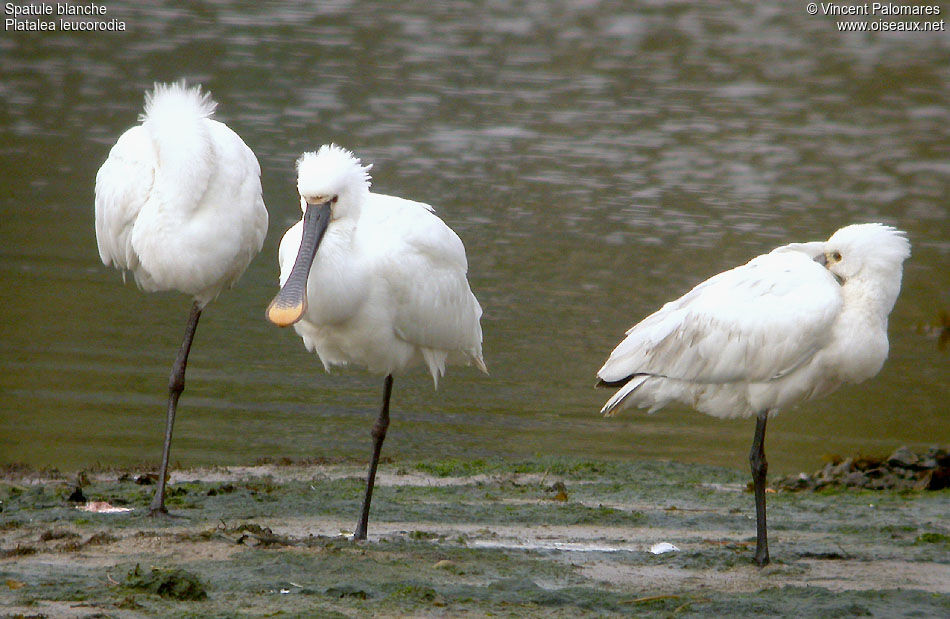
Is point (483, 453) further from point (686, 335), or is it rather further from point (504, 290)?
point (504, 290)

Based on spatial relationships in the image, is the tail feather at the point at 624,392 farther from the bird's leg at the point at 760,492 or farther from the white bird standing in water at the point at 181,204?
the white bird standing in water at the point at 181,204

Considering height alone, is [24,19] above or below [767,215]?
above

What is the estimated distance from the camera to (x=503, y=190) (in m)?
18.2

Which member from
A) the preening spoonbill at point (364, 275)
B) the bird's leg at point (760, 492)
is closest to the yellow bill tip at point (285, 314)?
the preening spoonbill at point (364, 275)

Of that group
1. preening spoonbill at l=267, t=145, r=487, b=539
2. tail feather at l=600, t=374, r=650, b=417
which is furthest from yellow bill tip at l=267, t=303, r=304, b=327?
tail feather at l=600, t=374, r=650, b=417

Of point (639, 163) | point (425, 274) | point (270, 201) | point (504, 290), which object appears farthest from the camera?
point (639, 163)

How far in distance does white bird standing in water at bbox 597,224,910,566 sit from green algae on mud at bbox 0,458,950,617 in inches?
24.6

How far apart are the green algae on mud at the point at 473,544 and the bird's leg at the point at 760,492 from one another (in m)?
0.10

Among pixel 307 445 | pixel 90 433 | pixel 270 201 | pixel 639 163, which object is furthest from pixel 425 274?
pixel 639 163

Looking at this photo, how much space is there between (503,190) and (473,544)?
10972 mm

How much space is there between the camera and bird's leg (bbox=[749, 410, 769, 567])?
24.8 ft

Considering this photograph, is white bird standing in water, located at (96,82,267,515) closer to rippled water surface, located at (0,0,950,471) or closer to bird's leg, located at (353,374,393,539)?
bird's leg, located at (353,374,393,539)

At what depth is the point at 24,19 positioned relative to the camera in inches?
1040

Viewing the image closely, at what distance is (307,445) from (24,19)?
58.7ft
